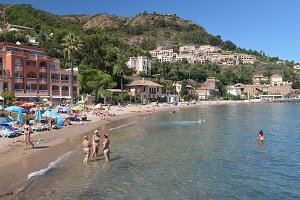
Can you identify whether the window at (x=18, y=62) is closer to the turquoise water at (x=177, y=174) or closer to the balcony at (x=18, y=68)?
the balcony at (x=18, y=68)

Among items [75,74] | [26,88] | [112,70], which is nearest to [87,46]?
[112,70]

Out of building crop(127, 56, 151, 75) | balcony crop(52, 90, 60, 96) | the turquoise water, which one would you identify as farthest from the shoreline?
building crop(127, 56, 151, 75)

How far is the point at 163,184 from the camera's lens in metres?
17.9

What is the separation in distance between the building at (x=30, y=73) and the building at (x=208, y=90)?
314 ft

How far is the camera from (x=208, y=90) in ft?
535

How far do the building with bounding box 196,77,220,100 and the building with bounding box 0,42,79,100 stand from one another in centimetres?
9557

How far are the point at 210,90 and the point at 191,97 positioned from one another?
17883 mm

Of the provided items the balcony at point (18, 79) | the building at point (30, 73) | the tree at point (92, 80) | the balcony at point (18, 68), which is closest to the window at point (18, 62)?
the building at point (30, 73)

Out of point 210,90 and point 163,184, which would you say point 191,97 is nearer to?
point 210,90

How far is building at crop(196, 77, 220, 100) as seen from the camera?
16065 cm

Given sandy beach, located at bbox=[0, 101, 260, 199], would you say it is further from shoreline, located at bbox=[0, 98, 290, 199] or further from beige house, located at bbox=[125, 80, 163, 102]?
beige house, located at bbox=[125, 80, 163, 102]

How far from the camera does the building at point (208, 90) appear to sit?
16065 centimetres

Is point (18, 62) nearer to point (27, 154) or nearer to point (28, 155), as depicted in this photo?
point (27, 154)

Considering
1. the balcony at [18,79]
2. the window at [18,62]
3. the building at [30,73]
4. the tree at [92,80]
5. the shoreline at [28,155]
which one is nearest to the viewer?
the shoreline at [28,155]
